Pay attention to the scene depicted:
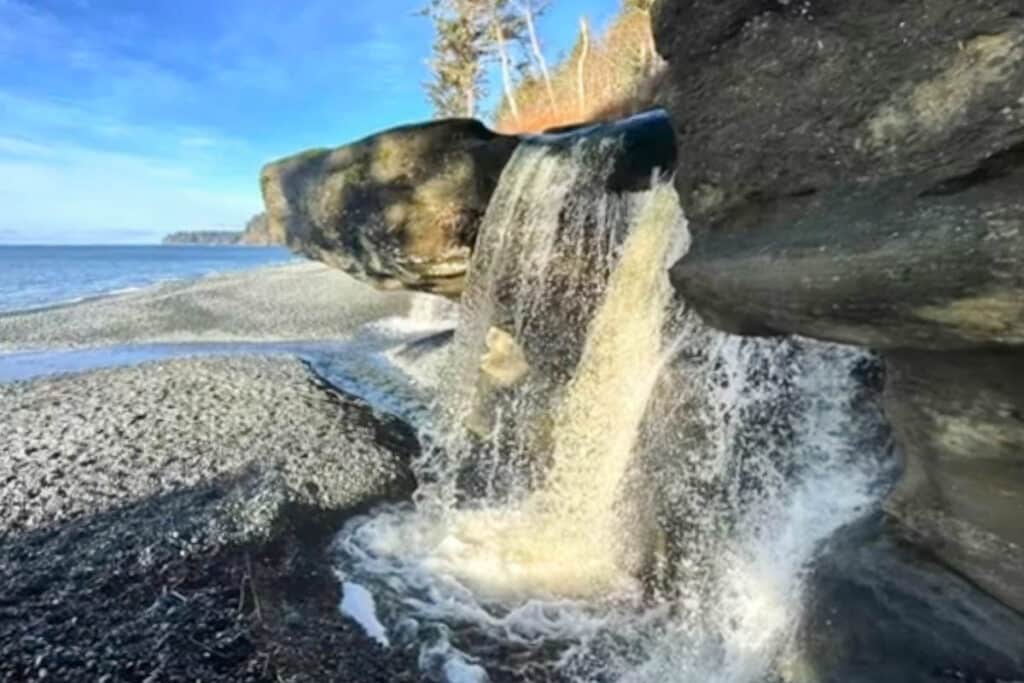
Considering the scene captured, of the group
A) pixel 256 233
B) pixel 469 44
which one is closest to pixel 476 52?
pixel 469 44

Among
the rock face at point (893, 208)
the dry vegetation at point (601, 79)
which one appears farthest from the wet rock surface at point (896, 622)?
the dry vegetation at point (601, 79)

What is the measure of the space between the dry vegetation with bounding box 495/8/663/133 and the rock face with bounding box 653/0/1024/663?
11.9 meters

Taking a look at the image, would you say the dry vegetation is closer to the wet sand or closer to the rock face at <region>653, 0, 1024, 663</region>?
the wet sand

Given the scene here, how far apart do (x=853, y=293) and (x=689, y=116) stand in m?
1.27

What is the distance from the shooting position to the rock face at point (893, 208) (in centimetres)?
195

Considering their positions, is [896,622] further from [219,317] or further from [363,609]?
[219,317]

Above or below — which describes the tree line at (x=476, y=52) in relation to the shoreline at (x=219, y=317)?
above

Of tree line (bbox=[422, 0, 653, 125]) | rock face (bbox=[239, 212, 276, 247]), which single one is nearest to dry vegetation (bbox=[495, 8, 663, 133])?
tree line (bbox=[422, 0, 653, 125])

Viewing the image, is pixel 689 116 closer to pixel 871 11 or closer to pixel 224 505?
pixel 871 11

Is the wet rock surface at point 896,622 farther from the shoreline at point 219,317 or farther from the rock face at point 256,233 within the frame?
the rock face at point 256,233

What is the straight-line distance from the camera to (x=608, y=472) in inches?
208

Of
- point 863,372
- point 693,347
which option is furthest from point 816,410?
point 693,347

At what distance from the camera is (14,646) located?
376 cm

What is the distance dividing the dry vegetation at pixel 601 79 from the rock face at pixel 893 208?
11891 millimetres
